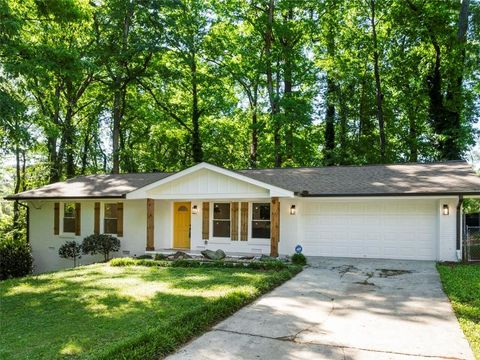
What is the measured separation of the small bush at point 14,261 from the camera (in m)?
14.1

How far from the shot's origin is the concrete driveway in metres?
4.97

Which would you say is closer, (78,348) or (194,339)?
(78,348)

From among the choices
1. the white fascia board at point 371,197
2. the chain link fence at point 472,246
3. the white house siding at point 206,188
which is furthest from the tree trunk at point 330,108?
the chain link fence at point 472,246

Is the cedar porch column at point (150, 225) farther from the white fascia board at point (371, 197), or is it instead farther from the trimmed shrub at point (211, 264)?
the white fascia board at point (371, 197)

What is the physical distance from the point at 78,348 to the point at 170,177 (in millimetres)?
9623

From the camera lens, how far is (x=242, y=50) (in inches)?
979

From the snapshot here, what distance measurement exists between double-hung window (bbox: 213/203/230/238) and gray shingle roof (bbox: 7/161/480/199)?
5.69ft

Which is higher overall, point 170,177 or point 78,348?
point 170,177

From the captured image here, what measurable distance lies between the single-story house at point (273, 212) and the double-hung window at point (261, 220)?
0.04 meters

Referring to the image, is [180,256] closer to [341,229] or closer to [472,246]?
[341,229]

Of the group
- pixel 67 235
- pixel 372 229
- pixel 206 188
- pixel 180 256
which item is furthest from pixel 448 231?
pixel 67 235

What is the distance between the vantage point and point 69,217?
1695 centimetres

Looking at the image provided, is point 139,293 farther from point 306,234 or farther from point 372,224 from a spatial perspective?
point 372,224

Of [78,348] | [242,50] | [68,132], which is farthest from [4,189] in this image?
[78,348]
